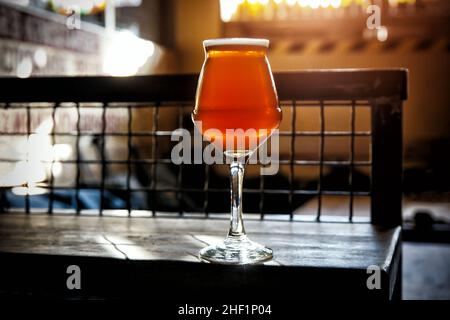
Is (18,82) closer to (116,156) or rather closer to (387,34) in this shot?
(116,156)

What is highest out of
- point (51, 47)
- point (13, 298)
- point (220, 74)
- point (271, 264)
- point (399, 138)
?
point (51, 47)

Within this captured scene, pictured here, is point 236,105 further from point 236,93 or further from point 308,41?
point 308,41

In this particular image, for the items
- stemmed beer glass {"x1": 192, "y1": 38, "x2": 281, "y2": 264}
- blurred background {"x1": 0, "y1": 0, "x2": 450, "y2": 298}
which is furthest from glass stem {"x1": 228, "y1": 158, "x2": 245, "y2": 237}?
blurred background {"x1": 0, "y1": 0, "x2": 450, "y2": 298}

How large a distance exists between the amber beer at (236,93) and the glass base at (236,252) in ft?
0.57

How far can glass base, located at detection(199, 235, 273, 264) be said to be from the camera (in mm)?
1027

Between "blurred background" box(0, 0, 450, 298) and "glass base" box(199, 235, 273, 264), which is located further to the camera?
"blurred background" box(0, 0, 450, 298)

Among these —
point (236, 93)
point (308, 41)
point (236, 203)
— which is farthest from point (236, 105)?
point (308, 41)

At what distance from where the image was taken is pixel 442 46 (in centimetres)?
844

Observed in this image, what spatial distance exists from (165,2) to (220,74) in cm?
789

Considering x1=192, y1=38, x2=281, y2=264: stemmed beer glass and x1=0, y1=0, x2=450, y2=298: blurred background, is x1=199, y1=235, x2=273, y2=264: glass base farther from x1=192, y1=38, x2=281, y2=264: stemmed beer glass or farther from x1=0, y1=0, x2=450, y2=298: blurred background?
x1=0, y1=0, x2=450, y2=298: blurred background

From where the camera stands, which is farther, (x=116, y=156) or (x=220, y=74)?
(x=116, y=156)

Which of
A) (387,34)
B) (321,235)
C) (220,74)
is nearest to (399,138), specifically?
(321,235)

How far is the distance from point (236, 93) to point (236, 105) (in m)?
0.02

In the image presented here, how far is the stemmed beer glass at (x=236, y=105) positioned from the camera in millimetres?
1038
